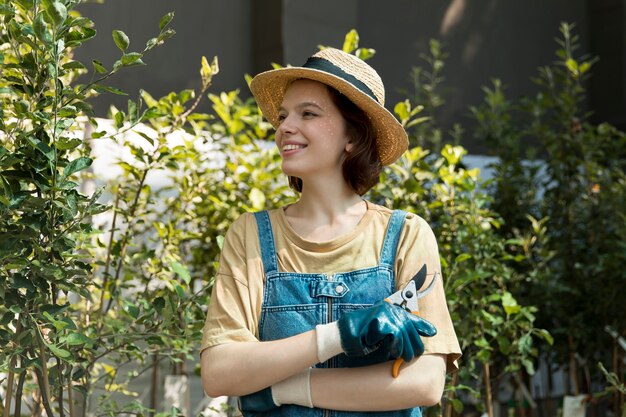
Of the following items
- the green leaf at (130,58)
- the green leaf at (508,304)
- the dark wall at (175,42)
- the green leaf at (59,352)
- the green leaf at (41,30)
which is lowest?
the green leaf at (59,352)

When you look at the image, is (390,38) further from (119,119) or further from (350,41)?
(119,119)

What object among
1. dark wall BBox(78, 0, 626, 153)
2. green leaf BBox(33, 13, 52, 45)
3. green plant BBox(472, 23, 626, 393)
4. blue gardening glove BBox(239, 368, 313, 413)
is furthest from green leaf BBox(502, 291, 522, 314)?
dark wall BBox(78, 0, 626, 153)

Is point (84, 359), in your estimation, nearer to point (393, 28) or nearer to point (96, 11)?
point (96, 11)

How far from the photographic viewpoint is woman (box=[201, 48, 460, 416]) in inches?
70.5

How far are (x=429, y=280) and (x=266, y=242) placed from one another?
0.35 metres

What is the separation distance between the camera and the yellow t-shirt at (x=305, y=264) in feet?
6.20

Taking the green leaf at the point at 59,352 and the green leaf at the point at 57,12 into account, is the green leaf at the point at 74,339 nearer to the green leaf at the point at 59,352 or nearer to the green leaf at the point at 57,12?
the green leaf at the point at 59,352

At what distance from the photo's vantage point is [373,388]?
181cm

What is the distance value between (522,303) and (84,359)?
2.34m

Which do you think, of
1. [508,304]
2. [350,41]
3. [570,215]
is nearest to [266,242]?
[350,41]

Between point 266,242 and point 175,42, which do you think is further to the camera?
point 175,42

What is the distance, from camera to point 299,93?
203 centimetres

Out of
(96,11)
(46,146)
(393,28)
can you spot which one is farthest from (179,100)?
(393,28)

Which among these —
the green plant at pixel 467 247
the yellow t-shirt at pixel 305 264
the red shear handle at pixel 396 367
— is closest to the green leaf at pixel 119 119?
the yellow t-shirt at pixel 305 264
